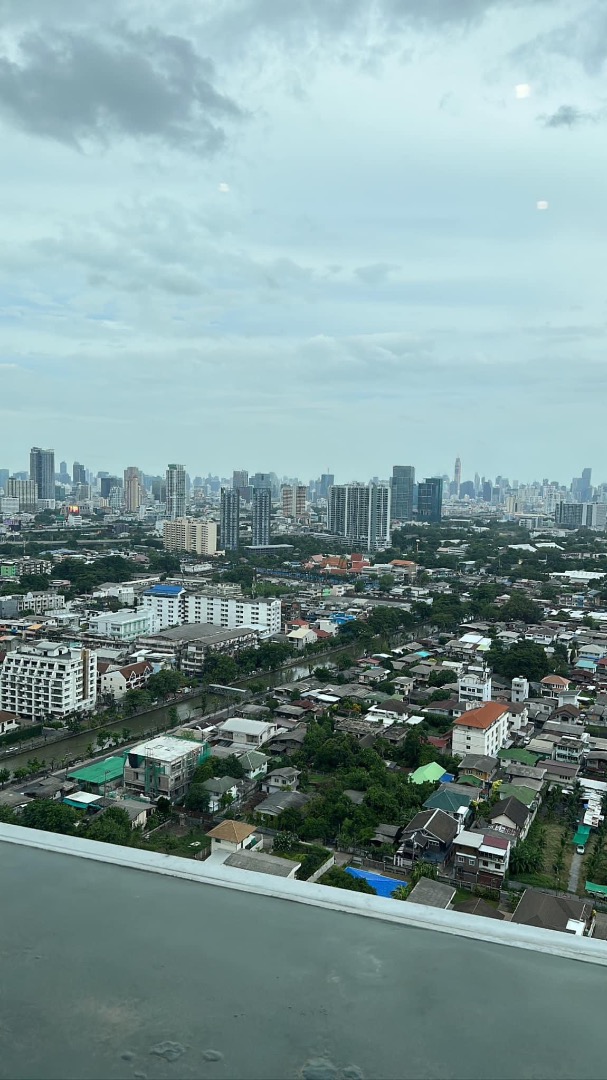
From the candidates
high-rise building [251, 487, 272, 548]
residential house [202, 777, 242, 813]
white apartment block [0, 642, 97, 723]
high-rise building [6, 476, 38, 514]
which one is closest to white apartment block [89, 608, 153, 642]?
white apartment block [0, 642, 97, 723]

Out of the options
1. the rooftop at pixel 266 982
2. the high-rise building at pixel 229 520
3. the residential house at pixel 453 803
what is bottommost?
the residential house at pixel 453 803

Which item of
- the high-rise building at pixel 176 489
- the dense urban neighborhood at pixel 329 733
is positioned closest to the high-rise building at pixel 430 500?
the high-rise building at pixel 176 489

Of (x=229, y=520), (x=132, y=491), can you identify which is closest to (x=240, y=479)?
(x=132, y=491)

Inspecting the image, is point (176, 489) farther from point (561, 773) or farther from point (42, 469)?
point (561, 773)

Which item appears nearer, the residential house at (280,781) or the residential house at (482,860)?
the residential house at (482,860)

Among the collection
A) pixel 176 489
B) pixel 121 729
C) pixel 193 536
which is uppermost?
pixel 176 489

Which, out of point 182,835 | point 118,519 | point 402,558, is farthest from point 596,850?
point 118,519

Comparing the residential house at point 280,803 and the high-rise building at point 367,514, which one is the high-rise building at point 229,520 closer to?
the high-rise building at point 367,514
